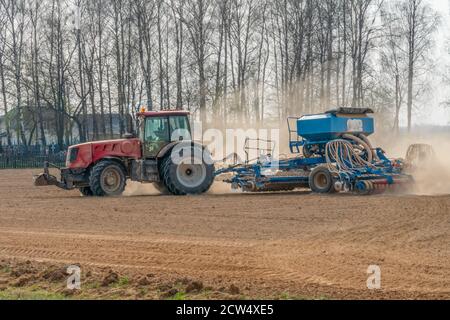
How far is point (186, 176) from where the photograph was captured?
19.6 m

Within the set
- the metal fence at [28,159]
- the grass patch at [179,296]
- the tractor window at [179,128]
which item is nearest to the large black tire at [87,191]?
the tractor window at [179,128]

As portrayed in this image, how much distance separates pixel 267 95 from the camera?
46.0 metres

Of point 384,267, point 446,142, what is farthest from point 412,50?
point 384,267

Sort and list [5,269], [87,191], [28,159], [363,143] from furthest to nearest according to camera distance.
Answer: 1. [28,159]
2. [87,191]
3. [363,143]
4. [5,269]

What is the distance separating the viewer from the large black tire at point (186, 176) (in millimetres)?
19281

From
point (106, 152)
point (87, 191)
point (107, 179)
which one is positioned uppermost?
point (106, 152)

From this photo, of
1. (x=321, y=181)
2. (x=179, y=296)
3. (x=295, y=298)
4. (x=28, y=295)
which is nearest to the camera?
(x=295, y=298)

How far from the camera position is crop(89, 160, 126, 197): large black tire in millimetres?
19312

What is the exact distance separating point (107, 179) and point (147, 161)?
122 centimetres

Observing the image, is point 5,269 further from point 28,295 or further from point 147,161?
point 147,161

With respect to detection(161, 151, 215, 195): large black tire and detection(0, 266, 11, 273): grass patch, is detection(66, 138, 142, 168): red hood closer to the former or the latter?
detection(161, 151, 215, 195): large black tire

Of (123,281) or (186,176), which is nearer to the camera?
(123,281)

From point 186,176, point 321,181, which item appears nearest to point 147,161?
point 186,176
